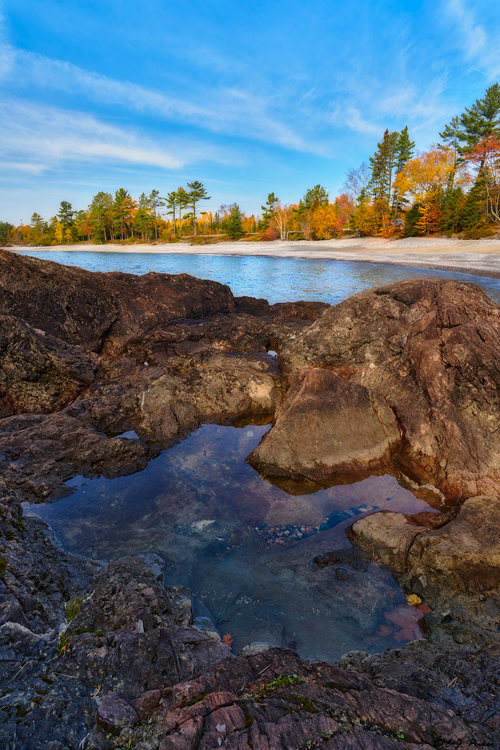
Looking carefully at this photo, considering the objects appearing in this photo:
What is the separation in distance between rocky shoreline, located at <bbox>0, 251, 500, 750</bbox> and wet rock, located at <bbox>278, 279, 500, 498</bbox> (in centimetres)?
4

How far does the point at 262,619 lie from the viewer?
3.95m

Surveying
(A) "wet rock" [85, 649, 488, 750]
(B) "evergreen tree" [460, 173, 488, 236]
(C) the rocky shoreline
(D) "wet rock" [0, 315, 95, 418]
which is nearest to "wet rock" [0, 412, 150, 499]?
(C) the rocky shoreline

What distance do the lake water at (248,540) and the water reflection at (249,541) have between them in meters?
0.01

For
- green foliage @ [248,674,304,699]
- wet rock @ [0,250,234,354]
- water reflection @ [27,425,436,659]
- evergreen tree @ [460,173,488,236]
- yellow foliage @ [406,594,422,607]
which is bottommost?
yellow foliage @ [406,594,422,607]

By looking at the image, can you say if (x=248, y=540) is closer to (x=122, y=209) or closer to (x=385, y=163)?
(x=385, y=163)

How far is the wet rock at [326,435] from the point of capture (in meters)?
6.29

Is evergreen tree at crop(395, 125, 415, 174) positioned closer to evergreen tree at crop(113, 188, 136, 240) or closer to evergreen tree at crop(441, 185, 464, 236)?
evergreen tree at crop(441, 185, 464, 236)

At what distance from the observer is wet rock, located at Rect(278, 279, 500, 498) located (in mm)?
5859

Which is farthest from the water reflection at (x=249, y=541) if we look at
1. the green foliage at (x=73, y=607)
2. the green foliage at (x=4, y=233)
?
the green foliage at (x=4, y=233)

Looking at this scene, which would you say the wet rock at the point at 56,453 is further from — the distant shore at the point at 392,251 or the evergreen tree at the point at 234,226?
the evergreen tree at the point at 234,226

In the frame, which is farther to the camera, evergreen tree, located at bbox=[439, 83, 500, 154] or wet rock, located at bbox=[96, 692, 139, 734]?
evergreen tree, located at bbox=[439, 83, 500, 154]

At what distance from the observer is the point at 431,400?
6621mm

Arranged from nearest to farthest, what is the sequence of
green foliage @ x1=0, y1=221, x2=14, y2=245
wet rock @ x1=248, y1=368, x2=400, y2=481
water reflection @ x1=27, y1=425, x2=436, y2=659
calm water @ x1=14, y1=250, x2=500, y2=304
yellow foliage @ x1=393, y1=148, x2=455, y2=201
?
water reflection @ x1=27, y1=425, x2=436, y2=659, wet rock @ x1=248, y1=368, x2=400, y2=481, calm water @ x1=14, y1=250, x2=500, y2=304, yellow foliage @ x1=393, y1=148, x2=455, y2=201, green foliage @ x1=0, y1=221, x2=14, y2=245

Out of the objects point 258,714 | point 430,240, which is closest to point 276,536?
point 258,714
